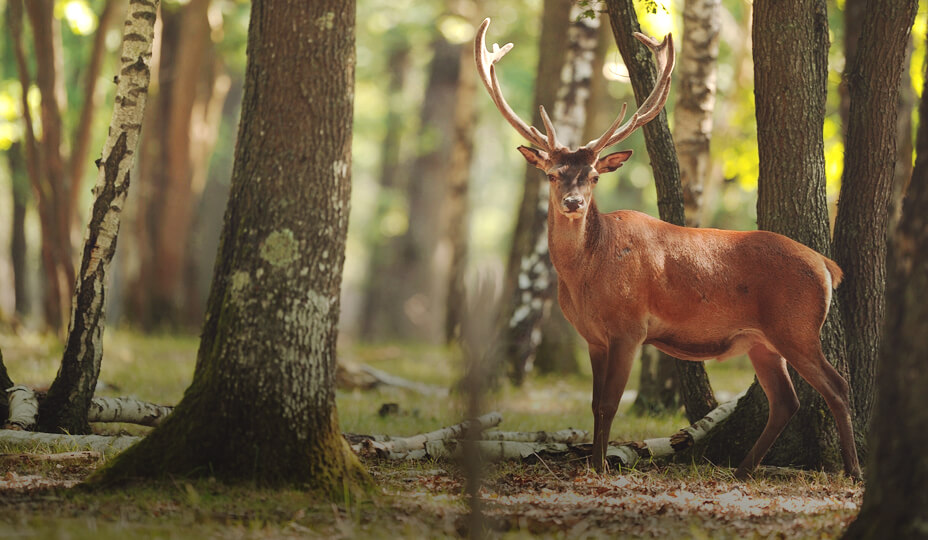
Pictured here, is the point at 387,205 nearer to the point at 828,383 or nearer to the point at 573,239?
the point at 573,239

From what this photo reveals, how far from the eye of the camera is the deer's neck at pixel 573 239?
7000 mm

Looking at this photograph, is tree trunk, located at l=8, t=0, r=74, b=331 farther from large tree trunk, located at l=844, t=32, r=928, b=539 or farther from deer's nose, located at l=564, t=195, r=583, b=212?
large tree trunk, located at l=844, t=32, r=928, b=539

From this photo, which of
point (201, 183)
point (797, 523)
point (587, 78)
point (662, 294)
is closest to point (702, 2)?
point (587, 78)

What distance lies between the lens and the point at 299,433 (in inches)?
217

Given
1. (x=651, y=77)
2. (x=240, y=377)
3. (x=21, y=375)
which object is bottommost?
(x=21, y=375)

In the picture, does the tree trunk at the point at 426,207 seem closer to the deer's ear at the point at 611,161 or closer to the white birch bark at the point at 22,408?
the deer's ear at the point at 611,161

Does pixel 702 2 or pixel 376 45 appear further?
pixel 376 45

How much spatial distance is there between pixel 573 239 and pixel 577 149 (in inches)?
25.0

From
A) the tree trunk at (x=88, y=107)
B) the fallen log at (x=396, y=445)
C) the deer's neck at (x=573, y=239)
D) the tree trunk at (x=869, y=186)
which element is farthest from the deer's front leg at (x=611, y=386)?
the tree trunk at (x=88, y=107)

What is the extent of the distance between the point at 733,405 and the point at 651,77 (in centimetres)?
263

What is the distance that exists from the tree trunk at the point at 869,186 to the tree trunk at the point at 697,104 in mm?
2140

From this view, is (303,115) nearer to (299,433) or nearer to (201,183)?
(299,433)

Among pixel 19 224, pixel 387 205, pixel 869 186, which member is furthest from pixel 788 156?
pixel 387 205

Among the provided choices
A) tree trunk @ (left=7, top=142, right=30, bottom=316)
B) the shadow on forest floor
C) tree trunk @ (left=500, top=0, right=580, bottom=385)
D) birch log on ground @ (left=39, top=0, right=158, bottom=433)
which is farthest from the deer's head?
tree trunk @ (left=7, top=142, right=30, bottom=316)
